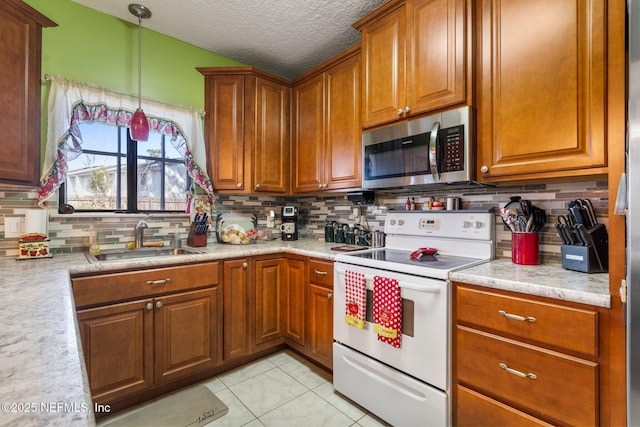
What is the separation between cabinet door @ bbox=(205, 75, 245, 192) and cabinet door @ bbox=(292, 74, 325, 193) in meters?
0.49

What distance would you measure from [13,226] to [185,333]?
1.19 metres

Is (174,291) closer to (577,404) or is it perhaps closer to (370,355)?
(370,355)

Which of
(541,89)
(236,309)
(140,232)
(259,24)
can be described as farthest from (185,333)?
(541,89)

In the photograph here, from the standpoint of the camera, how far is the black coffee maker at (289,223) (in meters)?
2.79

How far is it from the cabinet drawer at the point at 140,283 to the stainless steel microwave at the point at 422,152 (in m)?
1.27

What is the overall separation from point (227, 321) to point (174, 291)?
44 cm

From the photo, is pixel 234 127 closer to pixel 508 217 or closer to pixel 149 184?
pixel 149 184

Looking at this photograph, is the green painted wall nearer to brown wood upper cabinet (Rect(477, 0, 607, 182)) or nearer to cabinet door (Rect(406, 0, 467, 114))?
cabinet door (Rect(406, 0, 467, 114))

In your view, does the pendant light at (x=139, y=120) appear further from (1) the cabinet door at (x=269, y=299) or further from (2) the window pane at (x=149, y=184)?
(1) the cabinet door at (x=269, y=299)

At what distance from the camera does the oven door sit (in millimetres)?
1423

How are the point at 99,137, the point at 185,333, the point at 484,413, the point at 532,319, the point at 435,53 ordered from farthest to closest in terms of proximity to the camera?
the point at 99,137 → the point at 185,333 → the point at 435,53 → the point at 484,413 → the point at 532,319


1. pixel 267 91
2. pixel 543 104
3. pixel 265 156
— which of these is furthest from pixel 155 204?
pixel 543 104

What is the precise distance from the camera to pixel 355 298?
5.77 feet

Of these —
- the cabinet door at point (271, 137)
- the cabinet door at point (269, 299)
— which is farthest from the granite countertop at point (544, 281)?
the cabinet door at point (271, 137)
